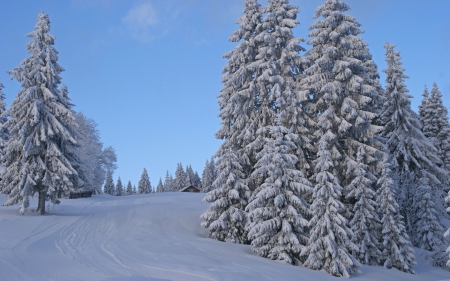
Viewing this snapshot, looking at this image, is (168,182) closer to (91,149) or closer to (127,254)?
(91,149)

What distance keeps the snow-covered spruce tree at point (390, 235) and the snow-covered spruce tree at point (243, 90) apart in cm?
787

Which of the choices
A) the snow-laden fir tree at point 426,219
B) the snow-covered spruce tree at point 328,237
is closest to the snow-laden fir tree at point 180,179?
the snow-laden fir tree at point 426,219

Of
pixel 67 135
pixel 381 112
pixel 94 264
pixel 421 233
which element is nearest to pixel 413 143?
pixel 381 112

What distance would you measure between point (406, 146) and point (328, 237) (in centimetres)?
1533

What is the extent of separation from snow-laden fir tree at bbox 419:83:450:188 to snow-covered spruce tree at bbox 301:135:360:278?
25580mm

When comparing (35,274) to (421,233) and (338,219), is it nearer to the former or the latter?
(338,219)

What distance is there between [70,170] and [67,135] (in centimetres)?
264

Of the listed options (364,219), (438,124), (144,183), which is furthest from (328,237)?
(144,183)

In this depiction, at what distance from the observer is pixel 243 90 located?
2288 cm

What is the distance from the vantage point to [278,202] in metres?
17.2

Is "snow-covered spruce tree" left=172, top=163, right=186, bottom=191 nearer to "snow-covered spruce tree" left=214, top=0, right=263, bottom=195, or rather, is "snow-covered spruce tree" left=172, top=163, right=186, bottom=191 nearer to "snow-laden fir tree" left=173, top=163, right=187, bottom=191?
"snow-laden fir tree" left=173, top=163, right=187, bottom=191

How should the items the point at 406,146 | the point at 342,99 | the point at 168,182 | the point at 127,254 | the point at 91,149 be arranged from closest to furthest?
1. the point at 127,254
2. the point at 342,99
3. the point at 406,146
4. the point at 91,149
5. the point at 168,182

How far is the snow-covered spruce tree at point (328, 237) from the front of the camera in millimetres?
16125

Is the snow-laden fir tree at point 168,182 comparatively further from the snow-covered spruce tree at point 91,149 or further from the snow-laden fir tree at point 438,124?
the snow-laden fir tree at point 438,124
